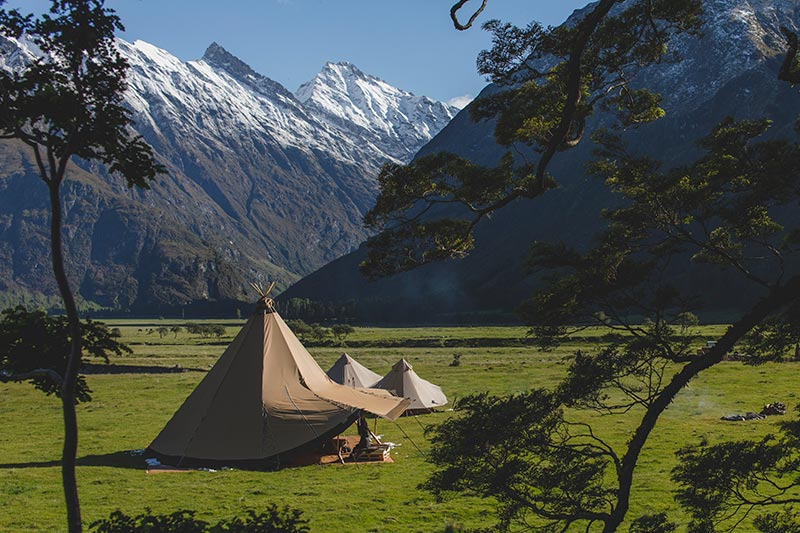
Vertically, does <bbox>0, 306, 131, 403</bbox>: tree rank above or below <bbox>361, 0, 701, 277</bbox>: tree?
below

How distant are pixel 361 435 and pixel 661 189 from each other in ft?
49.9

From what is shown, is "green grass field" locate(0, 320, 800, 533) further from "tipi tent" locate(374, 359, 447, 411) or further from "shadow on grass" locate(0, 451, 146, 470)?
"tipi tent" locate(374, 359, 447, 411)

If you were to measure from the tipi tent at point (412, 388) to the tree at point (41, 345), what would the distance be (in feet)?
77.5

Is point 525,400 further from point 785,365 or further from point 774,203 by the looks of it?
point 785,365

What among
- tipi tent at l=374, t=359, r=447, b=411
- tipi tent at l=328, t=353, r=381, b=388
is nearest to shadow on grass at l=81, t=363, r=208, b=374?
tipi tent at l=328, t=353, r=381, b=388

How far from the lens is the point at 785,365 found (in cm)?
4619

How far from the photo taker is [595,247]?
1143 cm

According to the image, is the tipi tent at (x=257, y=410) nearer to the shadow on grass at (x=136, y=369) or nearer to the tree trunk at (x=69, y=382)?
the tree trunk at (x=69, y=382)

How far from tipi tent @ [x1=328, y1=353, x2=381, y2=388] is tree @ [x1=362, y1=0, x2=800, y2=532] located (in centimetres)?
2287

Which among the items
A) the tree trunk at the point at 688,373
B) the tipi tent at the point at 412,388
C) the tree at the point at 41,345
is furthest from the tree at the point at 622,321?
the tipi tent at the point at 412,388

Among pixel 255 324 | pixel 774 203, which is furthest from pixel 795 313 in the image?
pixel 255 324

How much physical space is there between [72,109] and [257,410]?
1534cm

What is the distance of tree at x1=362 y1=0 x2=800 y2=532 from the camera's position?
9.57 m

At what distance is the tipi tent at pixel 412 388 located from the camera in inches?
1275
